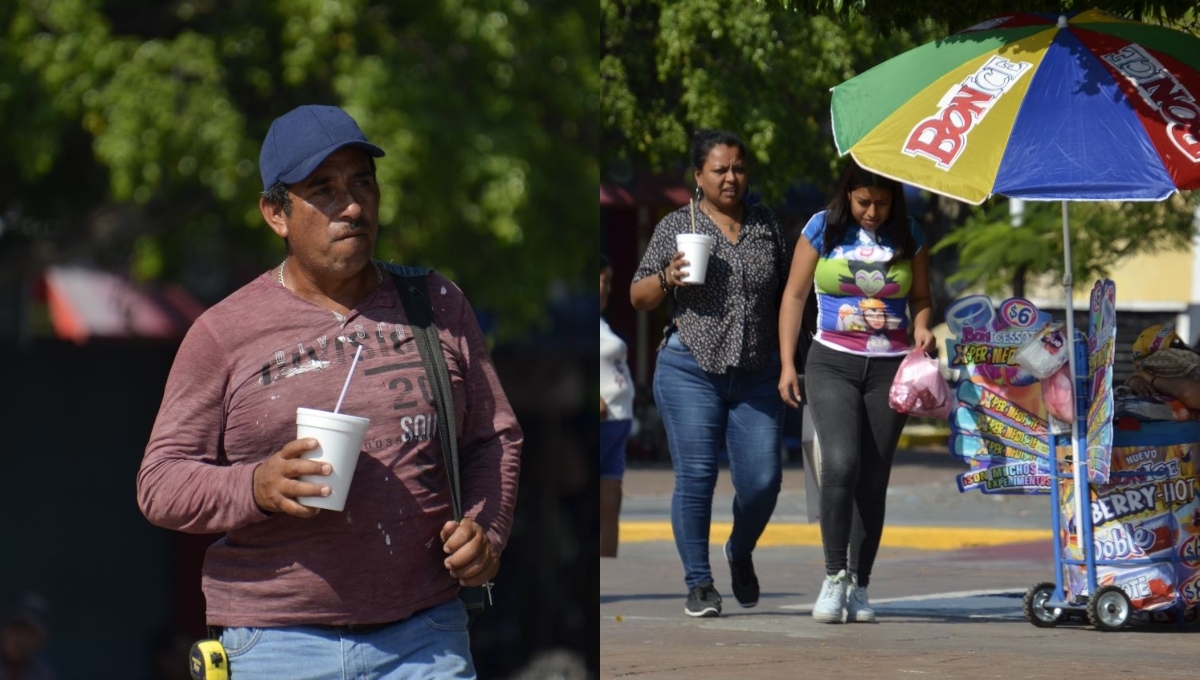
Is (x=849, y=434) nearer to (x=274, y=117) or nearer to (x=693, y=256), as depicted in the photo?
(x=693, y=256)

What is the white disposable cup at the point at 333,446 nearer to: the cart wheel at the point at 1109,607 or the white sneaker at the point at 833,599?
the white sneaker at the point at 833,599

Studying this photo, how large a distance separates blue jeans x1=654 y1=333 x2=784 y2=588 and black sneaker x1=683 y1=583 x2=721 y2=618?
16 centimetres

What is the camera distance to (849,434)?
6328 mm

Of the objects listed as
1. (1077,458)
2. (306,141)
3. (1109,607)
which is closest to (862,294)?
(1077,458)

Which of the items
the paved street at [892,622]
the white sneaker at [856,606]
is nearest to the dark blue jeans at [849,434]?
the white sneaker at [856,606]

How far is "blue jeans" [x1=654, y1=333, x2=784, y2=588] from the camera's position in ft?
21.6

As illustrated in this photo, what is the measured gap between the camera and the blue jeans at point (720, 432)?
6.60 m

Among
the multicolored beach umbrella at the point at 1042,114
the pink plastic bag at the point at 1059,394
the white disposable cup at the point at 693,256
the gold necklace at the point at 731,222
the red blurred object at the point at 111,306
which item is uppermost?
the multicolored beach umbrella at the point at 1042,114

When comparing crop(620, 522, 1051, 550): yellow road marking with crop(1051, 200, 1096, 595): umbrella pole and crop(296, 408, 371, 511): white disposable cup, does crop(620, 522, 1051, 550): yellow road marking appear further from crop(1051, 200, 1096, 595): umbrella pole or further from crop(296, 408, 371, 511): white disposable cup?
crop(296, 408, 371, 511): white disposable cup

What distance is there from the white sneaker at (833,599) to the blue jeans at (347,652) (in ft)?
12.8

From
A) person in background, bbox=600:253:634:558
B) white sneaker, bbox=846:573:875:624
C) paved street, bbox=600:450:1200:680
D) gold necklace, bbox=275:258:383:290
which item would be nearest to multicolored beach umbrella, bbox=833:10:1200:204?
paved street, bbox=600:450:1200:680

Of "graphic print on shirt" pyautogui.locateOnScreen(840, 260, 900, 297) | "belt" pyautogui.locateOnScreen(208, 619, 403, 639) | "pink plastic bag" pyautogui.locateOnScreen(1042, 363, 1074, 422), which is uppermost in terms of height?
"graphic print on shirt" pyautogui.locateOnScreen(840, 260, 900, 297)

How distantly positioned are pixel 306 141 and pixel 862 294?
3.93m

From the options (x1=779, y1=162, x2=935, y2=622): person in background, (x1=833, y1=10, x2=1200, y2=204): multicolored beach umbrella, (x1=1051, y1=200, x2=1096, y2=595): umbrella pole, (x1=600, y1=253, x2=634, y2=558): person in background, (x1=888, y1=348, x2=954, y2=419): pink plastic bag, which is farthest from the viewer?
(x1=600, y1=253, x2=634, y2=558): person in background
